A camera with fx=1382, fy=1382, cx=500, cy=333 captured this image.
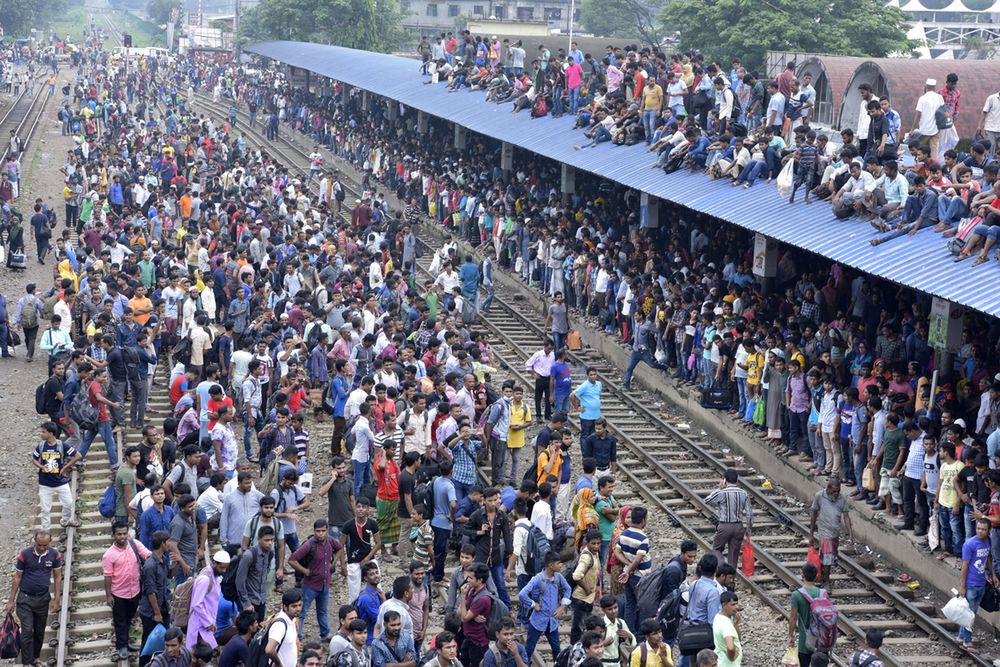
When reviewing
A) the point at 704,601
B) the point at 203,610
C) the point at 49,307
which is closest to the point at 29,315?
the point at 49,307

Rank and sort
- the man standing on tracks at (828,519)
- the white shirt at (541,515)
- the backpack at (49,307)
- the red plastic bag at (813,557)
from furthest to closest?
the backpack at (49,307)
the red plastic bag at (813,557)
the man standing on tracks at (828,519)
the white shirt at (541,515)

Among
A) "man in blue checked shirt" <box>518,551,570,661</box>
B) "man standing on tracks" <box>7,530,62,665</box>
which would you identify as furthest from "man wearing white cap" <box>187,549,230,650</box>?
"man in blue checked shirt" <box>518,551,570,661</box>

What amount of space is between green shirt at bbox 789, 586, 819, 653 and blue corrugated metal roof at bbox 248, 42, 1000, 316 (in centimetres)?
377

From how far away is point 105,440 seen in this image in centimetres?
1645

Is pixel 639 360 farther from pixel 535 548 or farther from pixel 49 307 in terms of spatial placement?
pixel 535 548

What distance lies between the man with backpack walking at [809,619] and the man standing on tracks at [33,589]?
6300 millimetres

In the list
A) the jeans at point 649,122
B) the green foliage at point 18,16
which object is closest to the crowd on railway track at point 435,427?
the jeans at point 649,122

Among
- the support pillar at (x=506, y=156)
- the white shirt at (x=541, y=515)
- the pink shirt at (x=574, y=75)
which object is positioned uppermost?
the pink shirt at (x=574, y=75)

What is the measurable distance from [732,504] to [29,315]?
12243 mm

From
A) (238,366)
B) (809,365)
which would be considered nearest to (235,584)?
(238,366)

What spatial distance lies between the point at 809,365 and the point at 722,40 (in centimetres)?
3650

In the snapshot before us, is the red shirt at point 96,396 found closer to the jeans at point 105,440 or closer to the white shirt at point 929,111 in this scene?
the jeans at point 105,440

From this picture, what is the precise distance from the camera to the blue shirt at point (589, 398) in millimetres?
16562

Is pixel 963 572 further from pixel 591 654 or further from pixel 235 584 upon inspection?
pixel 235 584
